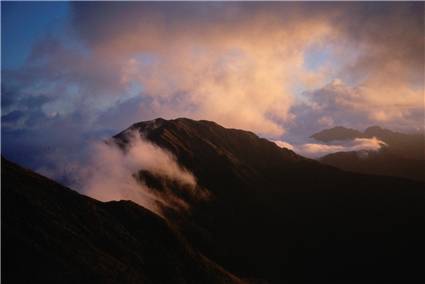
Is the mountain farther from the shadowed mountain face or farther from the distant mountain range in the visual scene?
the shadowed mountain face

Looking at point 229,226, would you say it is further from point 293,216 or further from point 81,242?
point 81,242

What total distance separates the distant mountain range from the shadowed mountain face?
41 centimetres

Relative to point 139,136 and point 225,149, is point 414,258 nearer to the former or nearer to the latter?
point 225,149

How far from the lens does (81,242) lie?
66.7 m

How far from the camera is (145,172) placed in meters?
169

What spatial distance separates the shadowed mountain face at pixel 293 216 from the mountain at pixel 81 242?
31227mm

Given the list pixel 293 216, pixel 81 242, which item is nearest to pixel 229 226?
pixel 293 216

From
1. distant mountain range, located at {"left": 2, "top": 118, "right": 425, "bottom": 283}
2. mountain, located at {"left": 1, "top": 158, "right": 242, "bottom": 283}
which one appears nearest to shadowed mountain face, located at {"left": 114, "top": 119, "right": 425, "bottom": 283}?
distant mountain range, located at {"left": 2, "top": 118, "right": 425, "bottom": 283}

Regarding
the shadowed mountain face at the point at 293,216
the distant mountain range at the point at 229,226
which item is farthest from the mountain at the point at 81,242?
the shadowed mountain face at the point at 293,216

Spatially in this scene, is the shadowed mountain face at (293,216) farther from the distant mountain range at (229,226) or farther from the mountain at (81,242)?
the mountain at (81,242)

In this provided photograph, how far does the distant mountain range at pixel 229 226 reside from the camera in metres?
65.0

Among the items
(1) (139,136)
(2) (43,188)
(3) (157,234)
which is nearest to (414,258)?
(3) (157,234)

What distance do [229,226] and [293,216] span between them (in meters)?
24.5

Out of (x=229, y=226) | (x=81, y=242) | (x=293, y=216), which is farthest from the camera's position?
(x=293, y=216)
